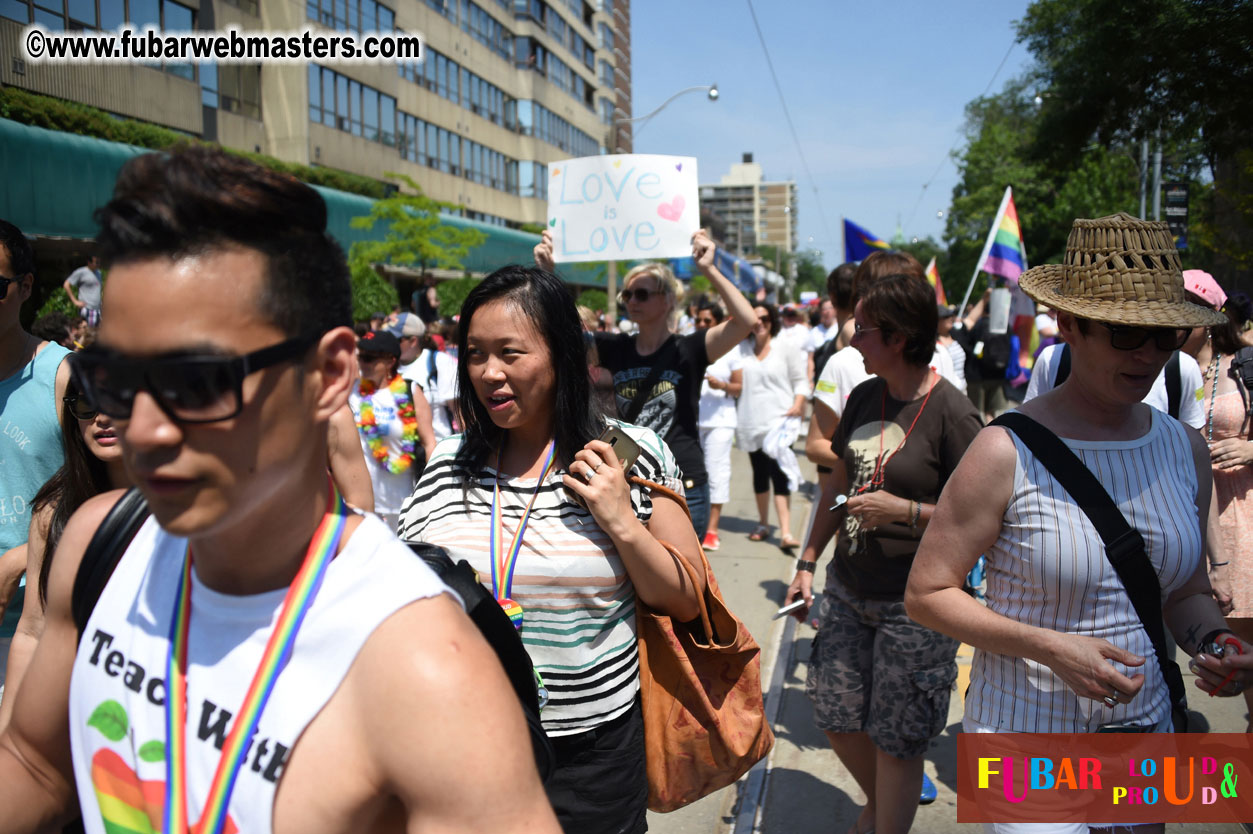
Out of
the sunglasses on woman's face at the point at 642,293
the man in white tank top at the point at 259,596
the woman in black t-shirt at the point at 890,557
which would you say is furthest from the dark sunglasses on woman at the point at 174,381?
the sunglasses on woman's face at the point at 642,293

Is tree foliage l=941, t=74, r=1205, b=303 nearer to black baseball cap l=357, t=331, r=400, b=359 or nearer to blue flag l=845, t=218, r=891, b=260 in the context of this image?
blue flag l=845, t=218, r=891, b=260

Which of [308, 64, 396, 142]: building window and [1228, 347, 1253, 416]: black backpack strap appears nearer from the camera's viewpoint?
[1228, 347, 1253, 416]: black backpack strap

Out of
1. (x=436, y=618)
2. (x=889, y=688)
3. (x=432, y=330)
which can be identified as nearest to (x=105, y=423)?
(x=436, y=618)

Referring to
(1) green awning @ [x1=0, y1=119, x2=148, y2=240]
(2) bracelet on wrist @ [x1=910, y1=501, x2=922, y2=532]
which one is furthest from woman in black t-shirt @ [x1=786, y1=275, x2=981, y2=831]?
(1) green awning @ [x1=0, y1=119, x2=148, y2=240]

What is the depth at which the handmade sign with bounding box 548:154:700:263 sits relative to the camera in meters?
5.23

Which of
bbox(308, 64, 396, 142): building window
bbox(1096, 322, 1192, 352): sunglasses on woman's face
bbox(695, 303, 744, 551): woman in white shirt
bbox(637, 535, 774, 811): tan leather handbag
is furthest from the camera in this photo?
bbox(308, 64, 396, 142): building window

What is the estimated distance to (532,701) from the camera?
1566mm

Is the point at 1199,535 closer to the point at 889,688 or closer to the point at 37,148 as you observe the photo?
the point at 889,688

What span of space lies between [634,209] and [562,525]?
10.8 feet

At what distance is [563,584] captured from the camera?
2.27 metres

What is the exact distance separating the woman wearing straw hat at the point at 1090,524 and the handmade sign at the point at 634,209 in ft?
9.70

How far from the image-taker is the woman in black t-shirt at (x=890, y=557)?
130 inches

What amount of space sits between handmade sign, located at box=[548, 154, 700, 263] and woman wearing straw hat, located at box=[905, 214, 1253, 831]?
2.96 meters

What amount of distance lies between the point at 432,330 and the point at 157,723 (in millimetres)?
12139
